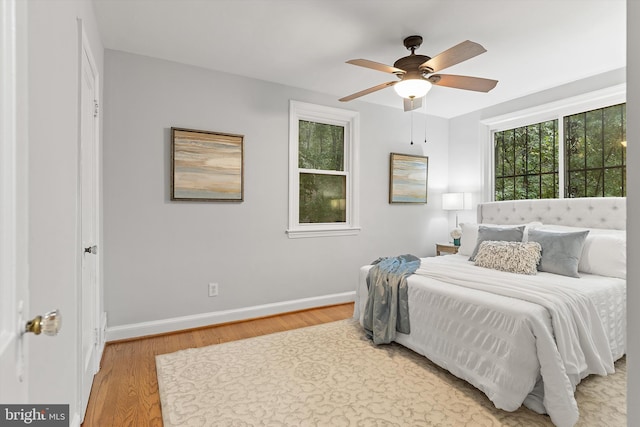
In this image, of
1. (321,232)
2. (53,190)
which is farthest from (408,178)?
(53,190)

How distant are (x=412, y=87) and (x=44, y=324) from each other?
8.48ft

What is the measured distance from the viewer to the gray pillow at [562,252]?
8.75 ft

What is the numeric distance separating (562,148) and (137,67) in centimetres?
462

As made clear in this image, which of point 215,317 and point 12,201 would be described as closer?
point 12,201

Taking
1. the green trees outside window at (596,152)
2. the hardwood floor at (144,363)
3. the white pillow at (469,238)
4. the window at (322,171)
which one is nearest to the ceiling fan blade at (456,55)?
the window at (322,171)

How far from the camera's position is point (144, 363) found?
2496mm

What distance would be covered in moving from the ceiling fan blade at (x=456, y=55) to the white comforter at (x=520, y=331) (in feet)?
5.20

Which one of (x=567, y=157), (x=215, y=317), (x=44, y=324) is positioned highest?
(x=567, y=157)

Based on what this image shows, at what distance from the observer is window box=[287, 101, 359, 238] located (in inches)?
147

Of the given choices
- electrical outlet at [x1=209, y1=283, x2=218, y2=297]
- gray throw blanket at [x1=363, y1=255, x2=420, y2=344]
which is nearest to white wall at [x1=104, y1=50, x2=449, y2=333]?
electrical outlet at [x1=209, y1=283, x2=218, y2=297]

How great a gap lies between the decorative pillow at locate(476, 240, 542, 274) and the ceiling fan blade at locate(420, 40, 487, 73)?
1.71m

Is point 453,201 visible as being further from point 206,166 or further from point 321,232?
point 206,166

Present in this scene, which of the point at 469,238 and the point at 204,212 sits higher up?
the point at 204,212

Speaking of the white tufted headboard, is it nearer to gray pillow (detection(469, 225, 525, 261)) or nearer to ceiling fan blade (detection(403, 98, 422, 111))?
gray pillow (detection(469, 225, 525, 261))
